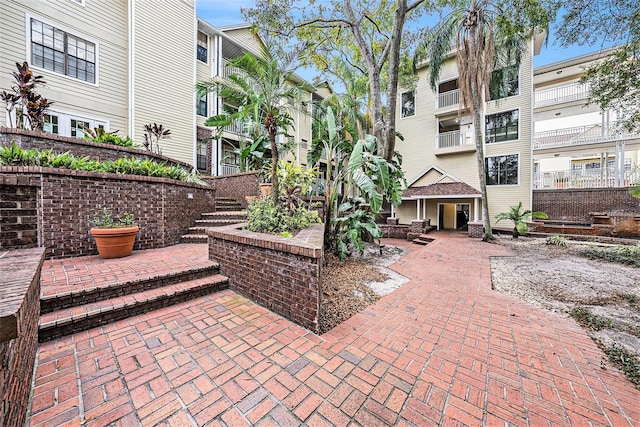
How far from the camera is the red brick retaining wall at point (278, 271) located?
9.45 feet

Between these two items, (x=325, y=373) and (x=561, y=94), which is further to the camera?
(x=561, y=94)

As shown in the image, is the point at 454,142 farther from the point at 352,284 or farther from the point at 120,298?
the point at 120,298

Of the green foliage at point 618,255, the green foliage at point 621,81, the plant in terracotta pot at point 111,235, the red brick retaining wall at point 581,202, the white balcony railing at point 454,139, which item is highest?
the white balcony railing at point 454,139

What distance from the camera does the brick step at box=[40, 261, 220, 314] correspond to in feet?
8.91

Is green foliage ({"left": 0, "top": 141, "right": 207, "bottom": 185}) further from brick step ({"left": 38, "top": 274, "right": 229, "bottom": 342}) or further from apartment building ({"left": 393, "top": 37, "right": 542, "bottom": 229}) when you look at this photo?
apartment building ({"left": 393, "top": 37, "right": 542, "bottom": 229})

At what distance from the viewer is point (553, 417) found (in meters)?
1.86

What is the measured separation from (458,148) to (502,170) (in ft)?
8.85

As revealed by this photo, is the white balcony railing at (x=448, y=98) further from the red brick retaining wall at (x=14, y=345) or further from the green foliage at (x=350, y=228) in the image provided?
the red brick retaining wall at (x=14, y=345)

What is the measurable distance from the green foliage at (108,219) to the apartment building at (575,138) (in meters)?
18.2

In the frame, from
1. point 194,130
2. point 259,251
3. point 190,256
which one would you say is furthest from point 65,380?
point 194,130

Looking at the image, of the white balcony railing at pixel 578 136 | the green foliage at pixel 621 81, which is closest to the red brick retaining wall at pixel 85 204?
the green foliage at pixel 621 81

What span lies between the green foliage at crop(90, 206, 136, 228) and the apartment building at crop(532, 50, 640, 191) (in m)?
18.2

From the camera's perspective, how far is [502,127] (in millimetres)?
14195

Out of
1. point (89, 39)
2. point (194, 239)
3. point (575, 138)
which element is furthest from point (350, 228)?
point (575, 138)
